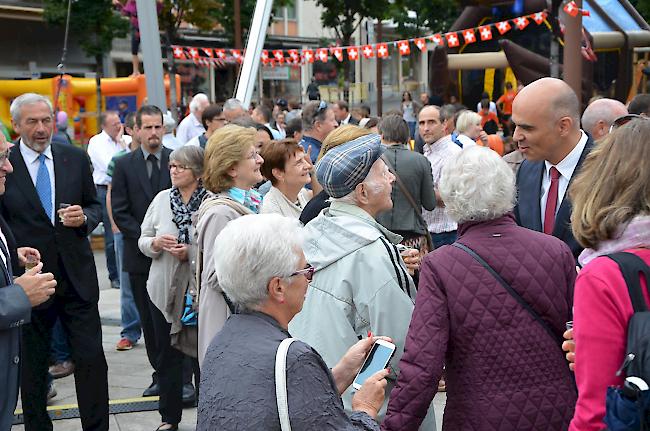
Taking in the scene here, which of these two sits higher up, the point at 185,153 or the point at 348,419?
the point at 185,153

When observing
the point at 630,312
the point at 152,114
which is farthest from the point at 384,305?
the point at 152,114

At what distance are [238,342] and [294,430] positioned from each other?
315 millimetres

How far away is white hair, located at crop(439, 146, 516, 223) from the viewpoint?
10.7 feet

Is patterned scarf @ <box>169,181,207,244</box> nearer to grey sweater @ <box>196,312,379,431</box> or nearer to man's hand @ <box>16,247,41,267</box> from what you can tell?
man's hand @ <box>16,247,41,267</box>

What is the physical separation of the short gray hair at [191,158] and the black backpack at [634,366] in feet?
12.2

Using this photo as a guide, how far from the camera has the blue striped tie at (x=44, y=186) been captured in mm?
5250

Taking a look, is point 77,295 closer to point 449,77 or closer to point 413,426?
point 413,426

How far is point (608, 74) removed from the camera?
21.0 metres

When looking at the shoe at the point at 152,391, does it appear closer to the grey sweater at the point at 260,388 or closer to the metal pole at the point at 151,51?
the metal pole at the point at 151,51

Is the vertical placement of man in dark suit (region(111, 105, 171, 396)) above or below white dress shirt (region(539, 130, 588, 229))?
below

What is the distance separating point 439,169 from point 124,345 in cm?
339

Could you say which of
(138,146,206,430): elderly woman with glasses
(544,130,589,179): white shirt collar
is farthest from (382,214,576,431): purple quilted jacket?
(138,146,206,430): elderly woman with glasses

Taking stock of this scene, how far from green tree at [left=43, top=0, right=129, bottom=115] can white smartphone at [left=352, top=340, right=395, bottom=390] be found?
30734mm

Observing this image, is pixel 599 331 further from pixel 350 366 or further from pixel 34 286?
pixel 34 286
